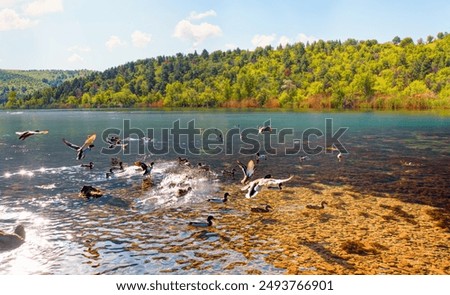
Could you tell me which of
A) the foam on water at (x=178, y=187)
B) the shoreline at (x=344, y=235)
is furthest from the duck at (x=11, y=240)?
the shoreline at (x=344, y=235)

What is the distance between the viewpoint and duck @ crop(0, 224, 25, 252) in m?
15.2

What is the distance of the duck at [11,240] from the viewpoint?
15227 mm

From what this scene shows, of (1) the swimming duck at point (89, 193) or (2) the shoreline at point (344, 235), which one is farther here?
(1) the swimming duck at point (89, 193)

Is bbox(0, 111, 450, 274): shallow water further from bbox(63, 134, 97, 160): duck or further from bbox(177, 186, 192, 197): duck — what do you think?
bbox(63, 134, 97, 160): duck

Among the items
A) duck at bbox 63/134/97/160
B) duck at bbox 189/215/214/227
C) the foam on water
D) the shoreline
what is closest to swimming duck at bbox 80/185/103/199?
duck at bbox 63/134/97/160

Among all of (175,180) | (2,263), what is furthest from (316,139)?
(2,263)

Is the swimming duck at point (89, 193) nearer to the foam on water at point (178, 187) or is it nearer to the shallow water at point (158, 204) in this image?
the shallow water at point (158, 204)

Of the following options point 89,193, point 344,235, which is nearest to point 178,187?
point 89,193

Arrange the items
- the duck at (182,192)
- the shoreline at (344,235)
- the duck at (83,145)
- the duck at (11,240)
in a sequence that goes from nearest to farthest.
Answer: the shoreline at (344,235) → the duck at (11,240) → the duck at (83,145) → the duck at (182,192)

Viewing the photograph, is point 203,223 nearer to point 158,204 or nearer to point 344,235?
point 158,204

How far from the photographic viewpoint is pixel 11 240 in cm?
1559

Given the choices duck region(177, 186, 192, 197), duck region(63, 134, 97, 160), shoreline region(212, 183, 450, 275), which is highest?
duck region(63, 134, 97, 160)

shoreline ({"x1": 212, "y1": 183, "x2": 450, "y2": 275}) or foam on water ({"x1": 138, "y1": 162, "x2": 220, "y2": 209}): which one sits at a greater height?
foam on water ({"x1": 138, "y1": 162, "x2": 220, "y2": 209})
